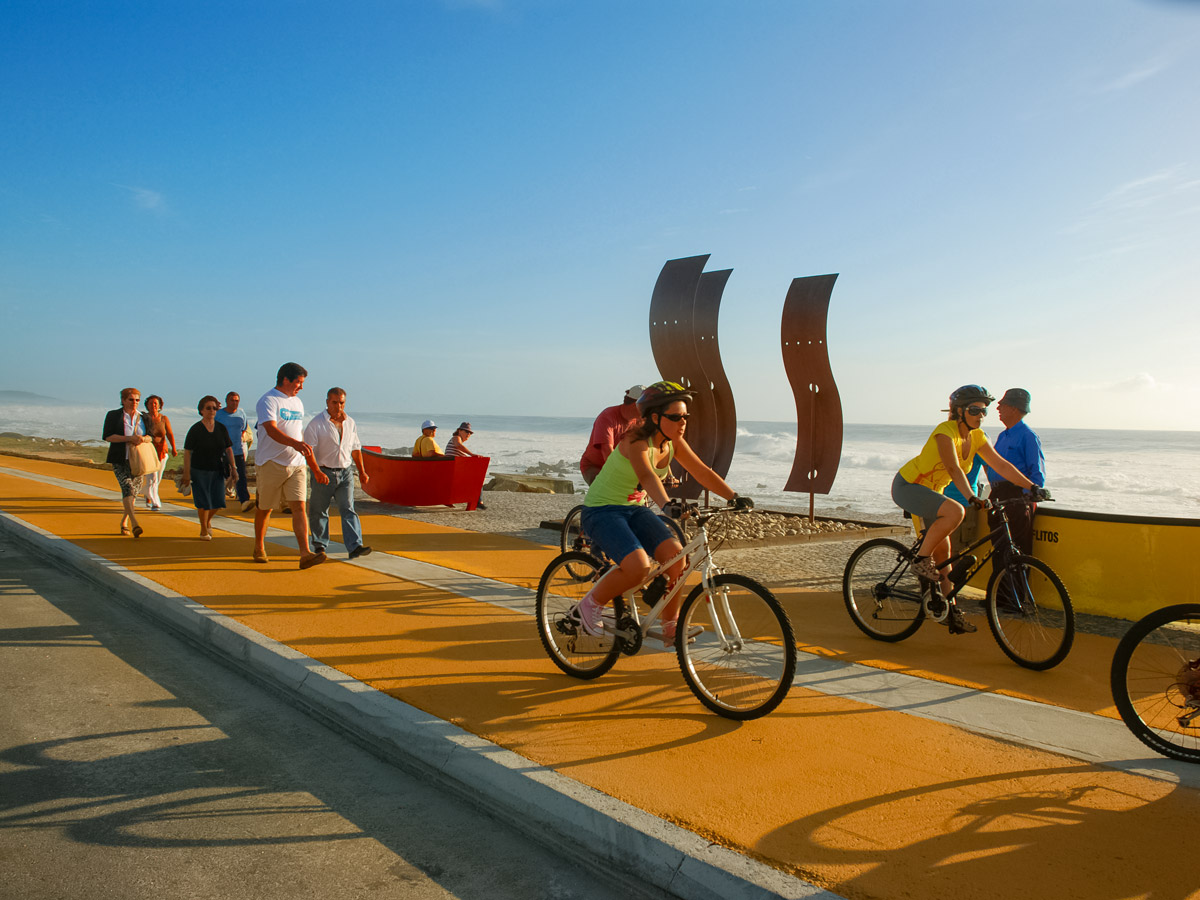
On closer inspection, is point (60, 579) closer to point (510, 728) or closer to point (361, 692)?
point (361, 692)

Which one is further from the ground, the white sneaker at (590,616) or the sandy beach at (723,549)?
the white sneaker at (590,616)

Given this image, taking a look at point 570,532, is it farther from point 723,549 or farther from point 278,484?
point 278,484

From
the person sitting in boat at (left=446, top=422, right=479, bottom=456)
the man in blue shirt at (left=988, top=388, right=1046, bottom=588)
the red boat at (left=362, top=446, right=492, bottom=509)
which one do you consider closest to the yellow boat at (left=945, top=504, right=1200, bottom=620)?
the man in blue shirt at (left=988, top=388, right=1046, bottom=588)

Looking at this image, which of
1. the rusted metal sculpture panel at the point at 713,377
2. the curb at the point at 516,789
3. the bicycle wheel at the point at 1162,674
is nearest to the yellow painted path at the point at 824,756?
the curb at the point at 516,789


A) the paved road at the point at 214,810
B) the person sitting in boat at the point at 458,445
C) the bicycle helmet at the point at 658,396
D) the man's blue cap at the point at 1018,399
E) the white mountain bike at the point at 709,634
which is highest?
the man's blue cap at the point at 1018,399

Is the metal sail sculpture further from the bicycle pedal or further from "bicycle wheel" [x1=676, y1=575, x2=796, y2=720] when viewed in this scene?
"bicycle wheel" [x1=676, y1=575, x2=796, y2=720]

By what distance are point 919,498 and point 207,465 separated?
8250 millimetres

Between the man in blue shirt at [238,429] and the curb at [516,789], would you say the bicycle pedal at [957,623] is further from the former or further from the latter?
the man in blue shirt at [238,429]

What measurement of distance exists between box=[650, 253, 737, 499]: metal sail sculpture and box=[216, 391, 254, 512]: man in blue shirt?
22.3 ft

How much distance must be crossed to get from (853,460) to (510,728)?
4166 centimetres

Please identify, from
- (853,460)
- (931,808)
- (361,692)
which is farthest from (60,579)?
(853,460)

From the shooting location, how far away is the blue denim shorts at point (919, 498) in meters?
5.94

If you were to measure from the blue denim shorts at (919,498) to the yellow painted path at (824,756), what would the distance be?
939 mm

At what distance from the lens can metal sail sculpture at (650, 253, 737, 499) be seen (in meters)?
12.7
